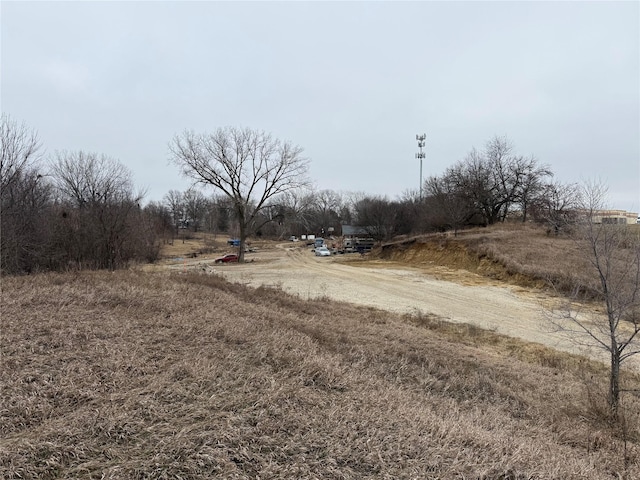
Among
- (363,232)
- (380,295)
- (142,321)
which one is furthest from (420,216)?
(142,321)

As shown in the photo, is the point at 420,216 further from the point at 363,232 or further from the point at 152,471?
the point at 152,471

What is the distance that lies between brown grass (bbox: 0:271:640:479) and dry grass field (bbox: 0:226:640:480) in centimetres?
2

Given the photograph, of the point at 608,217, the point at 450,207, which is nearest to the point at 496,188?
the point at 450,207

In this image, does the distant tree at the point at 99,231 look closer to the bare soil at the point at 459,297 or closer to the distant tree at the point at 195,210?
the bare soil at the point at 459,297

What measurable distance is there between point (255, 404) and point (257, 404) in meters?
0.02

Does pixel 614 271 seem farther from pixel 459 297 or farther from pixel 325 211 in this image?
pixel 325 211

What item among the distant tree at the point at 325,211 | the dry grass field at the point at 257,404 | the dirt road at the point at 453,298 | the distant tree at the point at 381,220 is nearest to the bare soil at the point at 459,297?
the dirt road at the point at 453,298

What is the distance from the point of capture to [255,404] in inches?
124

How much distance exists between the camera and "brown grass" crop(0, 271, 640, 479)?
97.8 inches

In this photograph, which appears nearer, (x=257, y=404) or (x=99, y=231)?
(x=257, y=404)

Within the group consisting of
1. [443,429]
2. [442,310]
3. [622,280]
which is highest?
[622,280]

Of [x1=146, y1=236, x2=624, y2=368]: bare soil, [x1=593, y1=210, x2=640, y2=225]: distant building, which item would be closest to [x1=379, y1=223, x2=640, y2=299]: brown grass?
[x1=146, y1=236, x2=624, y2=368]: bare soil

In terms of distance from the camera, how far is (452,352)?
718 cm

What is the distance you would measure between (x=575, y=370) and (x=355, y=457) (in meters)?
7.12
